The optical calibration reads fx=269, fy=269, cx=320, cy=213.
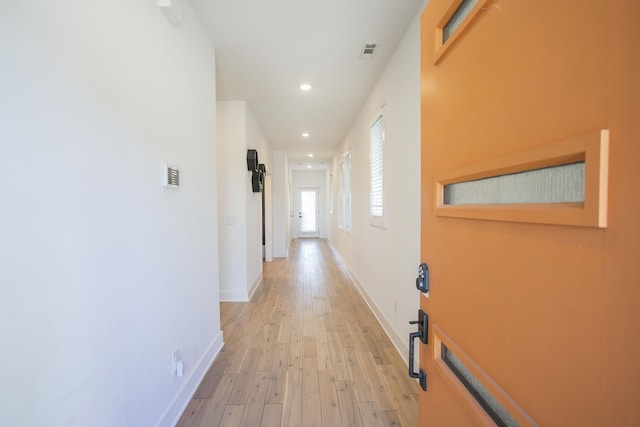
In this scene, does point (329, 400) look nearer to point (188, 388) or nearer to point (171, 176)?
point (188, 388)

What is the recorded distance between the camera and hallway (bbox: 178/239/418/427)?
1656mm

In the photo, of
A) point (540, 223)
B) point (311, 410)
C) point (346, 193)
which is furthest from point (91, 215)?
point (346, 193)

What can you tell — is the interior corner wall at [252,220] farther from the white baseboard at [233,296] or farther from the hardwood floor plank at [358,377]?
the hardwood floor plank at [358,377]

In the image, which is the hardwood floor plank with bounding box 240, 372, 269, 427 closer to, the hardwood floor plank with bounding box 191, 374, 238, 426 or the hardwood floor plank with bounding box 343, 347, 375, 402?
the hardwood floor plank with bounding box 191, 374, 238, 426

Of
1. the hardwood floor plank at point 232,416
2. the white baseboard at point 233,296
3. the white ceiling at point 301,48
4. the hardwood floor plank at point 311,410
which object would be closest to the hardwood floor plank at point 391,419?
the hardwood floor plank at point 311,410

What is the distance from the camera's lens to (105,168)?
1.05 m

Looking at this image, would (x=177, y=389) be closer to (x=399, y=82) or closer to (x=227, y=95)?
(x=399, y=82)

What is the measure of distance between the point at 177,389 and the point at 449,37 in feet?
7.11

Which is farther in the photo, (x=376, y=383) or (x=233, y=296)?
(x=233, y=296)

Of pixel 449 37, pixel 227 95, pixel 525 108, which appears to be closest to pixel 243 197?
pixel 227 95

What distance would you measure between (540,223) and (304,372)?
2070 millimetres

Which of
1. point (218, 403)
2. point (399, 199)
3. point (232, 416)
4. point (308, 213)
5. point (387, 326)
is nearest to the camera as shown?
point (232, 416)

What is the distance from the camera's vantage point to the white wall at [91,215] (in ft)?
2.40

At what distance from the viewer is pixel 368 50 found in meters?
2.38
